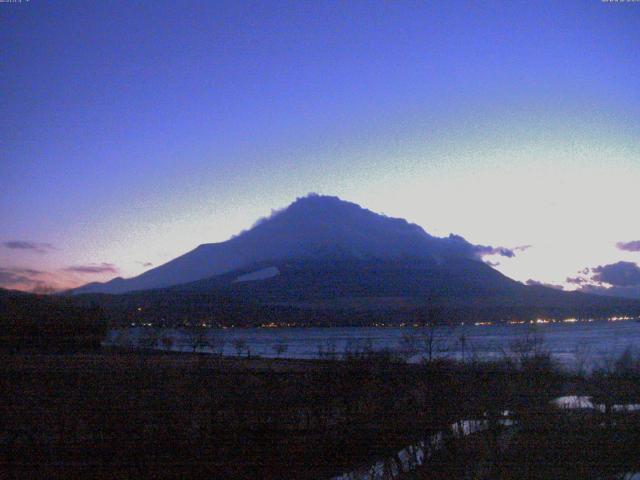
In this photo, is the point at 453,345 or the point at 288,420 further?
the point at 453,345

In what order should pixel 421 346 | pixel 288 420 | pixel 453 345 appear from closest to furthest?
pixel 288 420 → pixel 421 346 → pixel 453 345

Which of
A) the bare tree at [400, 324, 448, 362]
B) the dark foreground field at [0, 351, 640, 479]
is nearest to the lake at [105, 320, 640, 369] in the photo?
A: the bare tree at [400, 324, 448, 362]

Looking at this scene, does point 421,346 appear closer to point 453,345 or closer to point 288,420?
point 453,345

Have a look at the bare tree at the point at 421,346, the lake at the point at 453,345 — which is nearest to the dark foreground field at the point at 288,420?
the lake at the point at 453,345

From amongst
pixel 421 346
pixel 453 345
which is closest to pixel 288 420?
pixel 421 346

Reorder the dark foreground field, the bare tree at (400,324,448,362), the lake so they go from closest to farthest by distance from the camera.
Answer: the dark foreground field, the lake, the bare tree at (400,324,448,362)

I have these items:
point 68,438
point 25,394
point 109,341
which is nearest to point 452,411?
point 68,438

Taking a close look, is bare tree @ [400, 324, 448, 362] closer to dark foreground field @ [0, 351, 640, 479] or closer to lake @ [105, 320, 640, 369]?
lake @ [105, 320, 640, 369]

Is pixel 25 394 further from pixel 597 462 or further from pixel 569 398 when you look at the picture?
pixel 569 398

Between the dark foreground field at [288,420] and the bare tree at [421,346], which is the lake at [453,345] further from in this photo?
the dark foreground field at [288,420]
